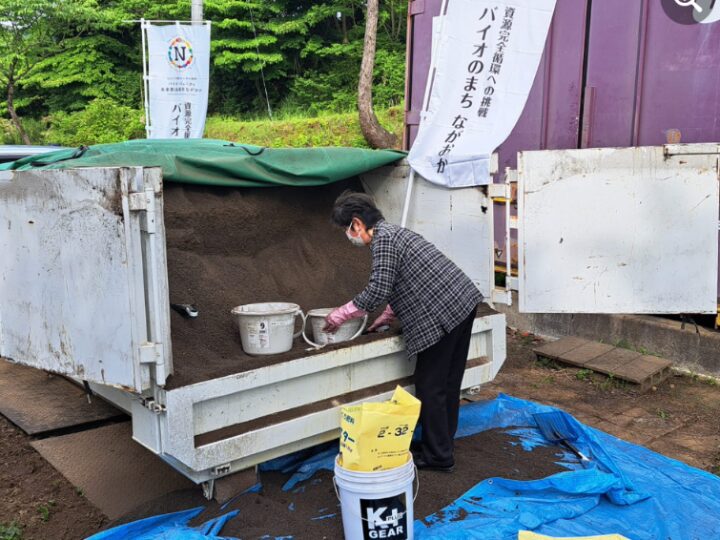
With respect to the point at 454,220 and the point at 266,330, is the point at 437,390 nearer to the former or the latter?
the point at 266,330

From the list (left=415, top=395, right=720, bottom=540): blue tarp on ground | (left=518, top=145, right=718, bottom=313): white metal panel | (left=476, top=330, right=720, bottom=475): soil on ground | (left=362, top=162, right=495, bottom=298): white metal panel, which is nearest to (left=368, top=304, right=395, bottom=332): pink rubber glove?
(left=362, top=162, right=495, bottom=298): white metal panel

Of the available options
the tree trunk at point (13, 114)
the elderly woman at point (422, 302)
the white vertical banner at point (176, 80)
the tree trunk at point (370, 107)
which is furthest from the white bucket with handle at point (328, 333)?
the tree trunk at point (13, 114)

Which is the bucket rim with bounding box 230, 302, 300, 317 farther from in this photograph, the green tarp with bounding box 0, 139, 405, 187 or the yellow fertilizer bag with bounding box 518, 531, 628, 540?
the yellow fertilizer bag with bounding box 518, 531, 628, 540

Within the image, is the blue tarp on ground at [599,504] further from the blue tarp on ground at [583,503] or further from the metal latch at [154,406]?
the metal latch at [154,406]

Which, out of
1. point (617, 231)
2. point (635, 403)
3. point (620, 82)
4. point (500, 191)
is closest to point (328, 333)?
point (500, 191)

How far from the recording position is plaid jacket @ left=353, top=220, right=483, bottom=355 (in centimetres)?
325

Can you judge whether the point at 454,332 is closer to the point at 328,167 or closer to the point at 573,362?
the point at 328,167

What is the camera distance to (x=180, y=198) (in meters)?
3.58

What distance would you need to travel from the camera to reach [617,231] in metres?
4.82

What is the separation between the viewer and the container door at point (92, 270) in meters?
2.57

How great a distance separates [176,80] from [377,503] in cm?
759

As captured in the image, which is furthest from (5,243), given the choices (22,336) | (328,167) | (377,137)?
(377,137)

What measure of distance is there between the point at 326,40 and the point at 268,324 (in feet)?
59.4

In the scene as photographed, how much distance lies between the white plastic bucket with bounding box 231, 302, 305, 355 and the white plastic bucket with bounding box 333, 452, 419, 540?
2.34 feet
